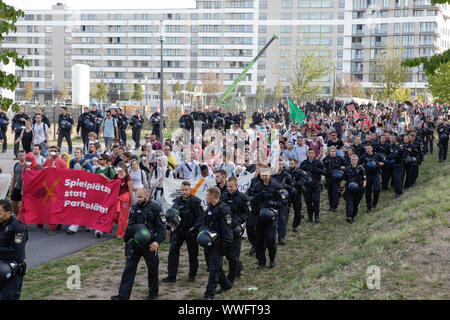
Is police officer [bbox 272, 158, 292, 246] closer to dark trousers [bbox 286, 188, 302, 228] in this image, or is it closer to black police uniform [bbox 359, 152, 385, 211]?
dark trousers [bbox 286, 188, 302, 228]

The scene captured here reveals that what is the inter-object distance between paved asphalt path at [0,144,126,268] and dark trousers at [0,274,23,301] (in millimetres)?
2970

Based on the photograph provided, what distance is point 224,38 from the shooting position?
339 ft

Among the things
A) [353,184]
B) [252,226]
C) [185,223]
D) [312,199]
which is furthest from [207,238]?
[353,184]

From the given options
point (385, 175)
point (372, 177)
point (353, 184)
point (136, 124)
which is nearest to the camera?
point (353, 184)

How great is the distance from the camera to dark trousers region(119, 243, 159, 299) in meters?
8.09

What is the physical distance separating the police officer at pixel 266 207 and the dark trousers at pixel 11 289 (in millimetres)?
4536

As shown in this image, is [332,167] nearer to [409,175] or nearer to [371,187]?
[371,187]

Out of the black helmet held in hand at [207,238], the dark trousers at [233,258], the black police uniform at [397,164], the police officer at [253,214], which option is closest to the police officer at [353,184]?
the black police uniform at [397,164]

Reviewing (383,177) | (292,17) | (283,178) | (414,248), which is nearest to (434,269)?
(414,248)

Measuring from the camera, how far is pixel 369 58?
335ft

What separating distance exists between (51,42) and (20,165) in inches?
4293

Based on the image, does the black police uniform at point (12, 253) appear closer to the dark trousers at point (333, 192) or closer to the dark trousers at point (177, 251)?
the dark trousers at point (177, 251)

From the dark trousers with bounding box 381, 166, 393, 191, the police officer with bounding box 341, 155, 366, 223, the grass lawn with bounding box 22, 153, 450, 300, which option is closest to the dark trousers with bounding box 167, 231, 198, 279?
the grass lawn with bounding box 22, 153, 450, 300

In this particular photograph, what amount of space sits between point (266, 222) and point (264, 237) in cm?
34
